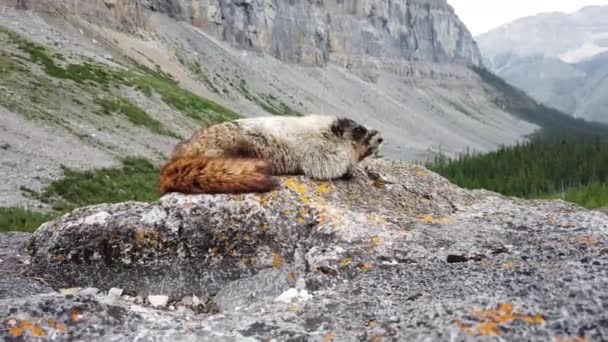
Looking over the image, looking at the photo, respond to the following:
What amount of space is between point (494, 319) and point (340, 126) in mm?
6082

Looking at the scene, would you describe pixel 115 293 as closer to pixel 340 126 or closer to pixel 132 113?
pixel 340 126

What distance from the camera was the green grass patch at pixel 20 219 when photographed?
75.2 ft

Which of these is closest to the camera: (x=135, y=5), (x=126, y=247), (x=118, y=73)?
(x=126, y=247)

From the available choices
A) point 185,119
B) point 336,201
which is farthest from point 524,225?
point 185,119

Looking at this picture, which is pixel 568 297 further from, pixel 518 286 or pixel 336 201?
pixel 336 201

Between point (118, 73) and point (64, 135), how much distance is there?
104 ft

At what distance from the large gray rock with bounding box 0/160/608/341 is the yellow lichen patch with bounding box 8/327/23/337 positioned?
1 centimetres

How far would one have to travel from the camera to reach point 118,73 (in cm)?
7100

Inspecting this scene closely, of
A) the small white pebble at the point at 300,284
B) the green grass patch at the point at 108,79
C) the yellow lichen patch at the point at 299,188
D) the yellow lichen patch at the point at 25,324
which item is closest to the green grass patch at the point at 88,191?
the green grass patch at the point at 108,79

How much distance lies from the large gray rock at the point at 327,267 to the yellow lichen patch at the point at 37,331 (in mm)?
27

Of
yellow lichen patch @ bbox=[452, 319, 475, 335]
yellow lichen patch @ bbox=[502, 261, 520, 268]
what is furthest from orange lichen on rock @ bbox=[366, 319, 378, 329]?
yellow lichen patch @ bbox=[502, 261, 520, 268]

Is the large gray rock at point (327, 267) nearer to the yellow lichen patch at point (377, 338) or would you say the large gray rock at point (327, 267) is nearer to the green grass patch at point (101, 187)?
the yellow lichen patch at point (377, 338)

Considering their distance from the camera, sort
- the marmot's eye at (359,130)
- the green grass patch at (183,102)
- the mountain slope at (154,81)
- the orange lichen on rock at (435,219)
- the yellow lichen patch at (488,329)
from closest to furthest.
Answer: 1. the yellow lichen patch at (488,329)
2. the orange lichen on rock at (435,219)
3. the marmot's eye at (359,130)
4. the mountain slope at (154,81)
5. the green grass patch at (183,102)

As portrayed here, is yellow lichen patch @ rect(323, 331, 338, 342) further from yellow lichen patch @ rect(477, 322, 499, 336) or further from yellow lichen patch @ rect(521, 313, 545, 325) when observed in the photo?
yellow lichen patch @ rect(521, 313, 545, 325)
